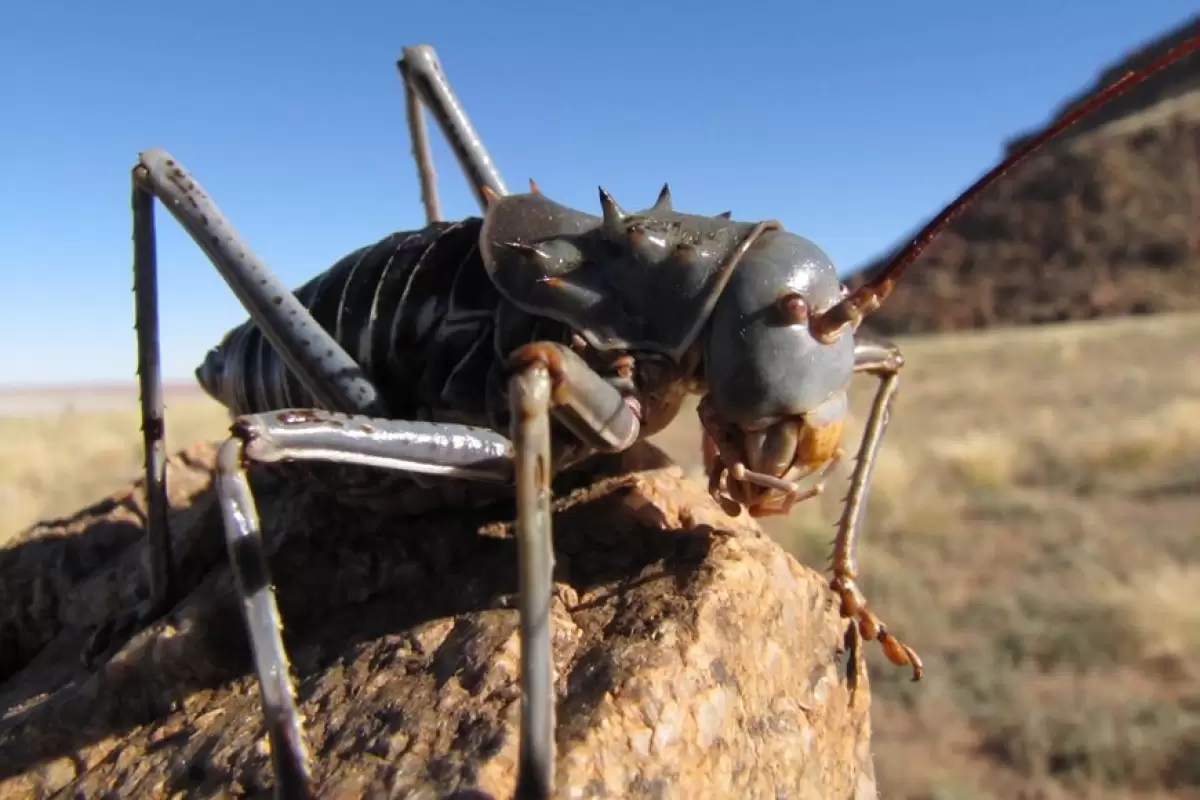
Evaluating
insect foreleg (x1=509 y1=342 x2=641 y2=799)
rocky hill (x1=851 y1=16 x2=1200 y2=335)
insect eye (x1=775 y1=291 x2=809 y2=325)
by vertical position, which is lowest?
rocky hill (x1=851 y1=16 x2=1200 y2=335)

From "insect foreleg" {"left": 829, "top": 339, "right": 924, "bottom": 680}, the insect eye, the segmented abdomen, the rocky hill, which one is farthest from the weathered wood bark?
the rocky hill

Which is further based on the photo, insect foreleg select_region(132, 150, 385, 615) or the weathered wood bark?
insect foreleg select_region(132, 150, 385, 615)

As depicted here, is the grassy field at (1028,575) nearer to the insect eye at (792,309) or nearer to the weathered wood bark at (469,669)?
the weathered wood bark at (469,669)

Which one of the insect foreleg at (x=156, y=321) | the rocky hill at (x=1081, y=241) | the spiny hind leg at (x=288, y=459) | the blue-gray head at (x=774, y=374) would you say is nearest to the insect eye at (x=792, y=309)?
the blue-gray head at (x=774, y=374)

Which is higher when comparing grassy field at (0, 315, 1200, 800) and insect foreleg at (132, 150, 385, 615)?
insect foreleg at (132, 150, 385, 615)

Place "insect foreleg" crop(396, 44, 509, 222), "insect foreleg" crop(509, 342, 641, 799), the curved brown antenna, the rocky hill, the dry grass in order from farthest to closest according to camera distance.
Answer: the rocky hill < the dry grass < "insect foreleg" crop(396, 44, 509, 222) < the curved brown antenna < "insect foreleg" crop(509, 342, 641, 799)

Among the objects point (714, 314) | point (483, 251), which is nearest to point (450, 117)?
point (483, 251)

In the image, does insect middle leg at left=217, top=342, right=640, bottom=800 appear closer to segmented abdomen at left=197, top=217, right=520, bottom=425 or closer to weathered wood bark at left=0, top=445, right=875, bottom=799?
weathered wood bark at left=0, top=445, right=875, bottom=799

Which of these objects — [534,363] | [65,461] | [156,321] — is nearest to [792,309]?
[534,363]
